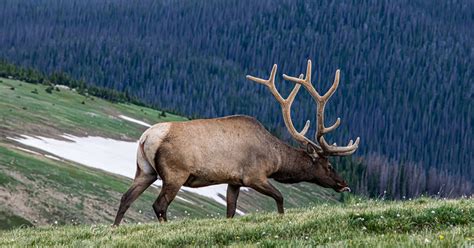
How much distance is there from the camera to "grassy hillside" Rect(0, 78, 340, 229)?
31844mm

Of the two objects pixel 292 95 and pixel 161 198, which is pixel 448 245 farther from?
pixel 292 95

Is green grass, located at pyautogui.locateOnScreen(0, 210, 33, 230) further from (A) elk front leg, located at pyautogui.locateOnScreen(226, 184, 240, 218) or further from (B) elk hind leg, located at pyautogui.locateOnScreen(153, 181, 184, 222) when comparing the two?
(B) elk hind leg, located at pyautogui.locateOnScreen(153, 181, 184, 222)

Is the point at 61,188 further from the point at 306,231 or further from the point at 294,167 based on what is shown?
the point at 306,231

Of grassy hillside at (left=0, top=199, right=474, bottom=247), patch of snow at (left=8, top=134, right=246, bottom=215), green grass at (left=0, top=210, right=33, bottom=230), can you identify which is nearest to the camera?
grassy hillside at (left=0, top=199, right=474, bottom=247)

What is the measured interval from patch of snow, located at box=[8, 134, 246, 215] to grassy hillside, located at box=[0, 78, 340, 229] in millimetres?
1198

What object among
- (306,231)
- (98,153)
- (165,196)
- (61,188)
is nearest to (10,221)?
(61,188)

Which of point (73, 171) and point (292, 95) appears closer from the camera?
point (292, 95)

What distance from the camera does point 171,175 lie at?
627 inches

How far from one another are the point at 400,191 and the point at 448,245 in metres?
116

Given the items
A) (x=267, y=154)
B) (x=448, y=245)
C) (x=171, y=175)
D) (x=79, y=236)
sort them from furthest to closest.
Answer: (x=267, y=154)
(x=171, y=175)
(x=79, y=236)
(x=448, y=245)

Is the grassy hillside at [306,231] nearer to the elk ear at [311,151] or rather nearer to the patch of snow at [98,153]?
the elk ear at [311,151]

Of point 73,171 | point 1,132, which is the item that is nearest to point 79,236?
point 73,171

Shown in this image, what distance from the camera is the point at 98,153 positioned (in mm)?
59406

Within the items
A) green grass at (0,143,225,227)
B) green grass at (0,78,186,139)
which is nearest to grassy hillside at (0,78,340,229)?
green grass at (0,143,225,227)
